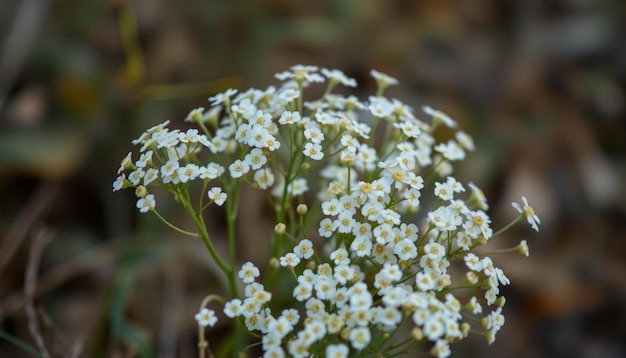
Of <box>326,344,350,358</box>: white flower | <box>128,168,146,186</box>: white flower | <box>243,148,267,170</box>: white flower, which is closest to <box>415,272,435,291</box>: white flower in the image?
<box>326,344,350,358</box>: white flower

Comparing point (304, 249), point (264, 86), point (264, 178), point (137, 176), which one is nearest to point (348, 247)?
point (304, 249)

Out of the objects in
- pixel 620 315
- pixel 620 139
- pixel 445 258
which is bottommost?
pixel 620 315

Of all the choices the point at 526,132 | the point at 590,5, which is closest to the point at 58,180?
the point at 526,132

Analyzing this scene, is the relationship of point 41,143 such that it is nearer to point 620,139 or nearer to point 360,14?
point 360,14

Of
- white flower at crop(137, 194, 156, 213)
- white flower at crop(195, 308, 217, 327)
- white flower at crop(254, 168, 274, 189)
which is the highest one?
white flower at crop(137, 194, 156, 213)

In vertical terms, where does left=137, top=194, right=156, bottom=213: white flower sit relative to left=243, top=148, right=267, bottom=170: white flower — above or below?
below

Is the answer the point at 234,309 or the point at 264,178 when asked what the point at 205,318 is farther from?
the point at 264,178

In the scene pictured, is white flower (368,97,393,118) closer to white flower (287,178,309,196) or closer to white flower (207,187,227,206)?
white flower (287,178,309,196)

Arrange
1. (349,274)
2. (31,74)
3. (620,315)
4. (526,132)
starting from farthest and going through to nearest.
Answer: (526,132) → (620,315) → (31,74) → (349,274)
